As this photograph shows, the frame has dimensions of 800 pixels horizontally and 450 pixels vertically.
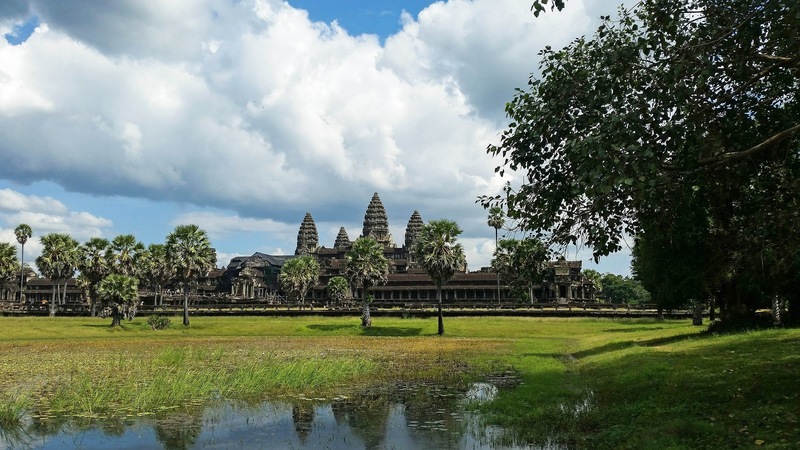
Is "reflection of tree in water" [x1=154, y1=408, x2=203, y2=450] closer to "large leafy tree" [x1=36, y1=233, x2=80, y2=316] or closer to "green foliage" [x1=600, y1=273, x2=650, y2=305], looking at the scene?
"large leafy tree" [x1=36, y1=233, x2=80, y2=316]

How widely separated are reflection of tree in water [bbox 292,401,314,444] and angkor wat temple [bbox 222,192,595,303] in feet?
231

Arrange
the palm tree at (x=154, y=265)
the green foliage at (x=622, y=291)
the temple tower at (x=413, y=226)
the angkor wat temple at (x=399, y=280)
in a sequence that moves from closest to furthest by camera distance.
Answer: the palm tree at (x=154, y=265) < the angkor wat temple at (x=399, y=280) < the green foliage at (x=622, y=291) < the temple tower at (x=413, y=226)

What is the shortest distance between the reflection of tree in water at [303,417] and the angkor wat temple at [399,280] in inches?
2772

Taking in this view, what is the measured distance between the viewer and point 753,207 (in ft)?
60.4

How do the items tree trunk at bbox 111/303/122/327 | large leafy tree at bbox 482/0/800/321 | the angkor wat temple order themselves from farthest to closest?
1. the angkor wat temple
2. tree trunk at bbox 111/303/122/327
3. large leafy tree at bbox 482/0/800/321

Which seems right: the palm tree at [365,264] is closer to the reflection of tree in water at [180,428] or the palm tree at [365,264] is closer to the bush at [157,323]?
the bush at [157,323]

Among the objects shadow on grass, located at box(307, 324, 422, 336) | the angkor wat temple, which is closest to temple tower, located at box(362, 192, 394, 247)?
the angkor wat temple

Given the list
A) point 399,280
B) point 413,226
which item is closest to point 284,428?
point 399,280

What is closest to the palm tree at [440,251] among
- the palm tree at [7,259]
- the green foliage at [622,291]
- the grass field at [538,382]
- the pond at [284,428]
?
the grass field at [538,382]

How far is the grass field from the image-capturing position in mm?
14027

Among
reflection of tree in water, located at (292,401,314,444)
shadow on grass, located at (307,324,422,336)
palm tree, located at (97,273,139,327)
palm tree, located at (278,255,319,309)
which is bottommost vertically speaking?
shadow on grass, located at (307,324,422,336)

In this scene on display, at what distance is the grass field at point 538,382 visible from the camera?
1403 cm

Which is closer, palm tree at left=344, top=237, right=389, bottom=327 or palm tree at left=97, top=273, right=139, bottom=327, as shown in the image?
palm tree at left=97, top=273, right=139, bottom=327

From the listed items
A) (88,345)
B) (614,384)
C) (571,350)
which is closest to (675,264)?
(571,350)
